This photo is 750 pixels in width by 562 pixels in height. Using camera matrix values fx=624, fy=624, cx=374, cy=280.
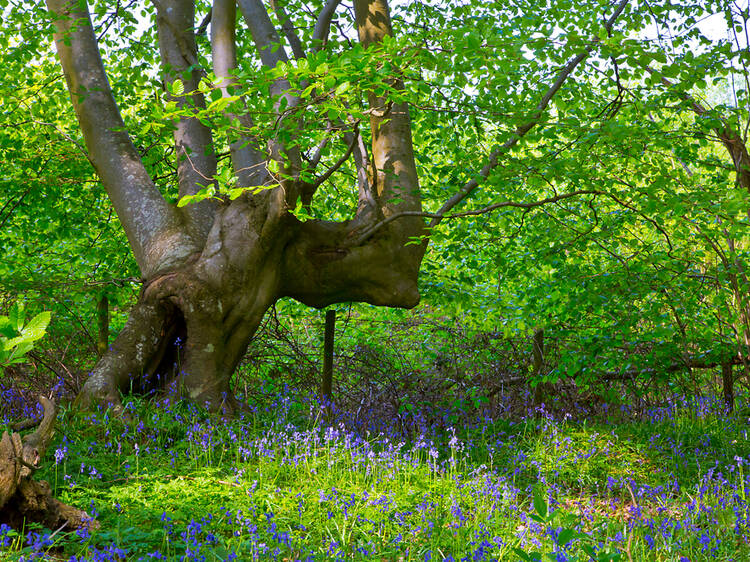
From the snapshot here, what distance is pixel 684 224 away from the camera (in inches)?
205

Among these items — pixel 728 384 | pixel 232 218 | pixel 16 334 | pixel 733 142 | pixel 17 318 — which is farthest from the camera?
pixel 728 384

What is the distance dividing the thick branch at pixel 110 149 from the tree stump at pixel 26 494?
9.47 ft

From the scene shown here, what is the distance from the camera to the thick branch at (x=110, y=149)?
5.99 m

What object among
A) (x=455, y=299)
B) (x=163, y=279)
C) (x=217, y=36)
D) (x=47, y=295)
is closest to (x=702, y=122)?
(x=455, y=299)

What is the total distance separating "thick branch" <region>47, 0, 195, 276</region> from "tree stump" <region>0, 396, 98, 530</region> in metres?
2.89

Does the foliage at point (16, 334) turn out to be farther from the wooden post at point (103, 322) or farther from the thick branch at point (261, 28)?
the wooden post at point (103, 322)

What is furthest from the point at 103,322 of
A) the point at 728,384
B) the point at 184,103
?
the point at 728,384

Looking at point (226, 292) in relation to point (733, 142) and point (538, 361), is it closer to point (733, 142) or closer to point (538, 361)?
point (538, 361)

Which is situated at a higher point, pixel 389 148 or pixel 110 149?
pixel 110 149

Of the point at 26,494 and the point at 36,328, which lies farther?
the point at 26,494

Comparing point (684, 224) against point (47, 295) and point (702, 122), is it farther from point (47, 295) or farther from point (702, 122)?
point (47, 295)

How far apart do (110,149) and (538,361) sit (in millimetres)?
5161

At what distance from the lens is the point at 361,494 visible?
4012 mm

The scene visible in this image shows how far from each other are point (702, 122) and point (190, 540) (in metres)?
5.45
